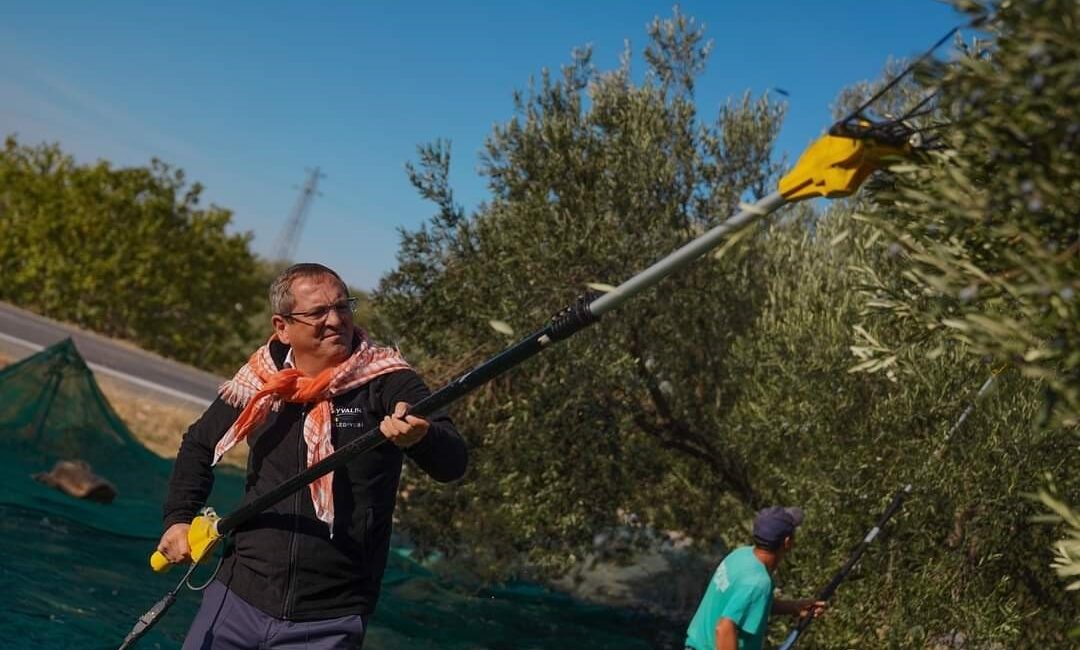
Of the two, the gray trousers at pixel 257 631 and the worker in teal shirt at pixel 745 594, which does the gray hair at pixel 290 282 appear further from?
the worker in teal shirt at pixel 745 594

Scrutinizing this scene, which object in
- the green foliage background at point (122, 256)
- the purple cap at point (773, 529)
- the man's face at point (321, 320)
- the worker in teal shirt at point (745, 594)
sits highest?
the green foliage background at point (122, 256)

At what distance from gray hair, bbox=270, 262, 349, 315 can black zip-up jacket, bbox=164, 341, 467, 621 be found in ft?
1.27

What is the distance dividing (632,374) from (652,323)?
28.0 inches

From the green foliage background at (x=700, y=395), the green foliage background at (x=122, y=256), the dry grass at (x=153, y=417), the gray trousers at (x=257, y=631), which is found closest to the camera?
the gray trousers at (x=257, y=631)

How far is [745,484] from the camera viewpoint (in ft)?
35.8

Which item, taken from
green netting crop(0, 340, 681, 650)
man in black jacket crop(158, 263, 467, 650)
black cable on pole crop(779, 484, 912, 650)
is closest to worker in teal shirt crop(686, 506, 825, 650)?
black cable on pole crop(779, 484, 912, 650)

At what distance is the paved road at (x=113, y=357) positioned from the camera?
2177 cm

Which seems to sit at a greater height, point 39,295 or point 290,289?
point 39,295

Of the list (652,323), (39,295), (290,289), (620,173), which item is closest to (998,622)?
(652,323)

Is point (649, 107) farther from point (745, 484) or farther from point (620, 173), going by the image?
point (745, 484)

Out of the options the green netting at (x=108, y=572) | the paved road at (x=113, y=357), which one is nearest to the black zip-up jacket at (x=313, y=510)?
the green netting at (x=108, y=572)

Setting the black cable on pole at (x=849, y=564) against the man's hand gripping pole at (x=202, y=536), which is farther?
the black cable on pole at (x=849, y=564)

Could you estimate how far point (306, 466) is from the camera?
4.18 m

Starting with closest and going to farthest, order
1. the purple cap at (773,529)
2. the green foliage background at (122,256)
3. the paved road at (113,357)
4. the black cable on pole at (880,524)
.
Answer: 1. the purple cap at (773,529)
2. the black cable on pole at (880,524)
3. the paved road at (113,357)
4. the green foliage background at (122,256)
